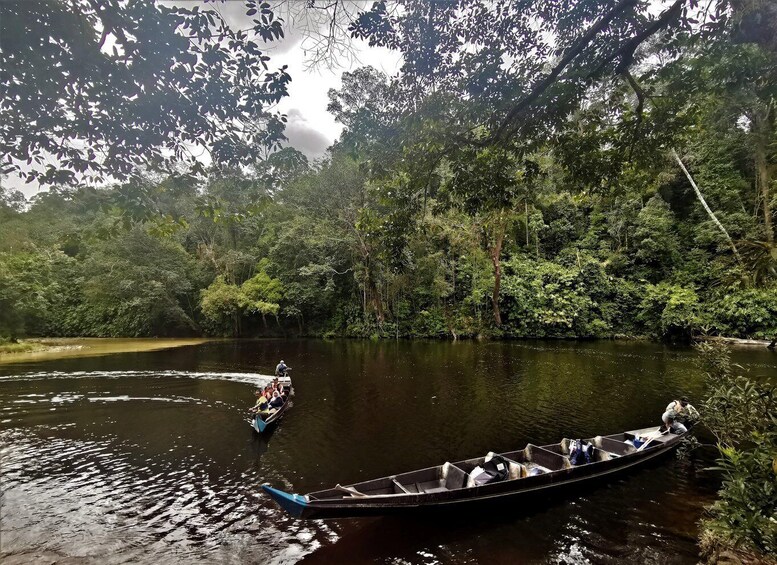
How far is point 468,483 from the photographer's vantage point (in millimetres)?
7020

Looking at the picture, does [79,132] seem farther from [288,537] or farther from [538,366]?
[538,366]

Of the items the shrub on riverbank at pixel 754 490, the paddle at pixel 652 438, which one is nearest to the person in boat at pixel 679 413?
the paddle at pixel 652 438

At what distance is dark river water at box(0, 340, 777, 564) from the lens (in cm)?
607

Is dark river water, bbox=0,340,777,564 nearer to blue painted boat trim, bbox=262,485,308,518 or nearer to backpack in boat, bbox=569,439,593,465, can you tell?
backpack in boat, bbox=569,439,593,465

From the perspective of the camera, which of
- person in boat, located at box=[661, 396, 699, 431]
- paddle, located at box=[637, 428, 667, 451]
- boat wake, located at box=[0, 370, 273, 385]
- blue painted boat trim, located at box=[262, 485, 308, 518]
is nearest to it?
blue painted boat trim, located at box=[262, 485, 308, 518]

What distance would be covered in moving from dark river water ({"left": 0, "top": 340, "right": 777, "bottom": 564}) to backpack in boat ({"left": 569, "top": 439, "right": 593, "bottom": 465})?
2.09ft

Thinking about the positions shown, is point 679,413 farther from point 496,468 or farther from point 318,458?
point 318,458

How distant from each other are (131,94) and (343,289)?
3568 centimetres

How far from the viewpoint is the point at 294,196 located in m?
36.1

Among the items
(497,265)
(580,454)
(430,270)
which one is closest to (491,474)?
(580,454)

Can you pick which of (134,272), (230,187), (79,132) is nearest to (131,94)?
(79,132)

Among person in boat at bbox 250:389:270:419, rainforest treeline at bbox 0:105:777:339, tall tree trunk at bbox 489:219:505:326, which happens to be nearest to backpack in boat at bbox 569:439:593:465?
person in boat at bbox 250:389:270:419

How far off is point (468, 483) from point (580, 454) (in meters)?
2.80

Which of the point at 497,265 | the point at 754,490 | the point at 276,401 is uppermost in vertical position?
the point at 497,265
